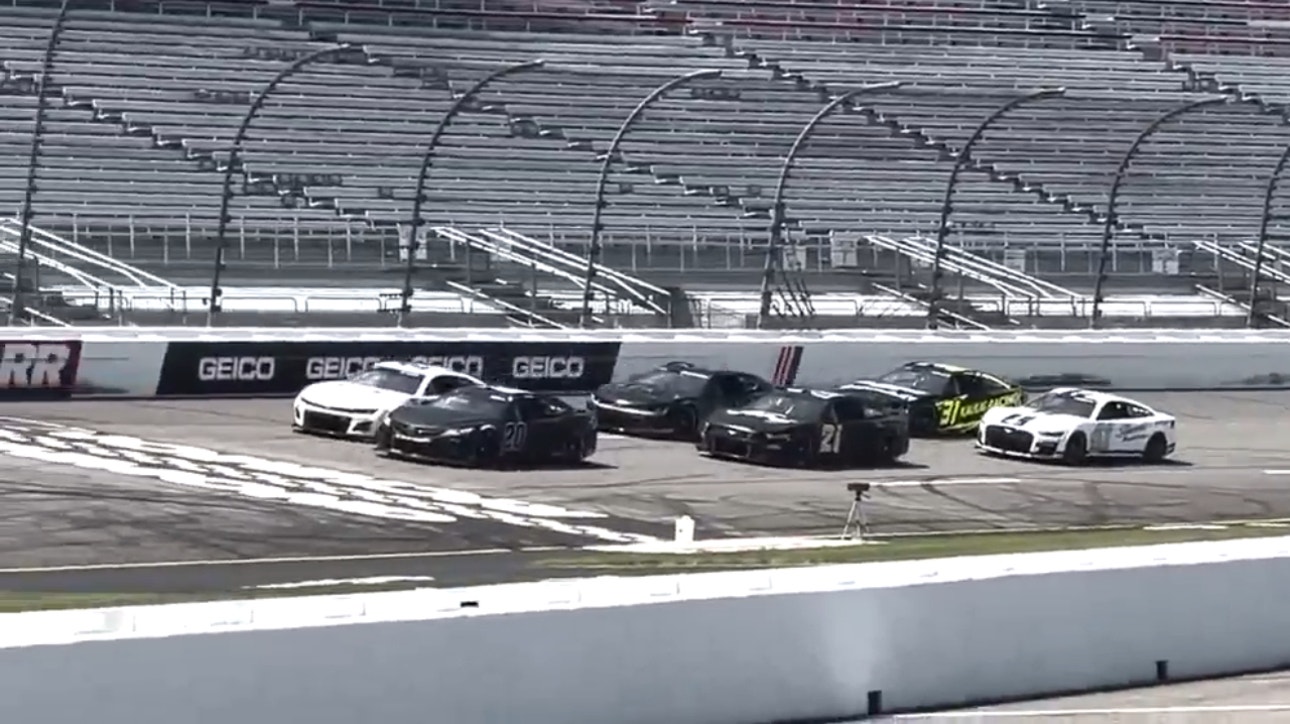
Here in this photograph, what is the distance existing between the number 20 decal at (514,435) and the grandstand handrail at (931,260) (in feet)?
65.4

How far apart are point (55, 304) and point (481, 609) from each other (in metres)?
24.6

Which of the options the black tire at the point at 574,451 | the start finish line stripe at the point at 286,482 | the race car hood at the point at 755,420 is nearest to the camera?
the start finish line stripe at the point at 286,482

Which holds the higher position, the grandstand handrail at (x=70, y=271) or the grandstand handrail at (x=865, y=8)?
the grandstand handrail at (x=865, y=8)

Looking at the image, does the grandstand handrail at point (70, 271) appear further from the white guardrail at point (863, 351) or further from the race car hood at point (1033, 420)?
the race car hood at point (1033, 420)

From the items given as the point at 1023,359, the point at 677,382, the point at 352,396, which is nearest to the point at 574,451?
the point at 352,396

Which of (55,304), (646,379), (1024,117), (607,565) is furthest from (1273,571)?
(1024,117)

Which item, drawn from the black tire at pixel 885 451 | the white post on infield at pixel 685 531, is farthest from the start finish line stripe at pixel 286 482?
the black tire at pixel 885 451

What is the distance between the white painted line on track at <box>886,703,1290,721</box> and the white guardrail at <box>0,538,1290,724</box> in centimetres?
21

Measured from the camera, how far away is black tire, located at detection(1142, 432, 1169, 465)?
3134 centimetres

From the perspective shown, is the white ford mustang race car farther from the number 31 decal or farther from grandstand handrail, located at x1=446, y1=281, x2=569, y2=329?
grandstand handrail, located at x1=446, y1=281, x2=569, y2=329

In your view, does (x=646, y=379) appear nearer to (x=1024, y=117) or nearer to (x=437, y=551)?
(x=437, y=551)

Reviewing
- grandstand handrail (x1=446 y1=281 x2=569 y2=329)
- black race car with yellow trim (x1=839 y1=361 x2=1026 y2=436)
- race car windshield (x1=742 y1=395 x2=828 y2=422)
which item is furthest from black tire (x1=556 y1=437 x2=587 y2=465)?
grandstand handrail (x1=446 y1=281 x2=569 y2=329)

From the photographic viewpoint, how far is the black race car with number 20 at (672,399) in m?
30.0

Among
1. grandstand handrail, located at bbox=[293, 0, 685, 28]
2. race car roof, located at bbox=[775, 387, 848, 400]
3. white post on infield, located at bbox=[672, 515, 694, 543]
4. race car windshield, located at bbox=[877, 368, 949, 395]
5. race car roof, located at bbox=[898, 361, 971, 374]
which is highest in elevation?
grandstand handrail, located at bbox=[293, 0, 685, 28]
